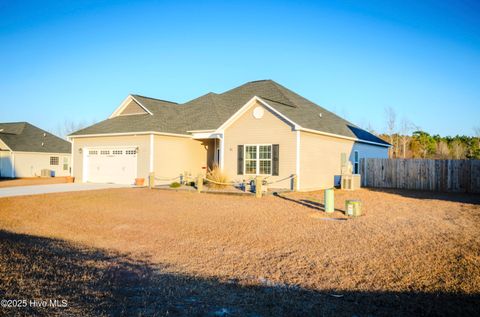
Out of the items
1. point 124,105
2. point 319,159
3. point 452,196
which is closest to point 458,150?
point 452,196

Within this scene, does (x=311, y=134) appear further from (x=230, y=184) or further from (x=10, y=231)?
(x=10, y=231)

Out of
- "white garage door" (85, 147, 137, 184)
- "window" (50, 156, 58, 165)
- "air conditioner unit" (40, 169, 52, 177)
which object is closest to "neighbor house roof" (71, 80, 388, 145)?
"white garage door" (85, 147, 137, 184)

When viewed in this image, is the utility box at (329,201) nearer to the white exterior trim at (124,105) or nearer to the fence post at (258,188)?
the fence post at (258,188)

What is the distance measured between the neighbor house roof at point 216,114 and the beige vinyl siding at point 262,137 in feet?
3.33

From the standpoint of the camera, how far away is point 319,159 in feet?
67.9

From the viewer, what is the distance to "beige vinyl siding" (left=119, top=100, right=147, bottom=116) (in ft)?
89.5

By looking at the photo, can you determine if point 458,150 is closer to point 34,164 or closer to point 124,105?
point 124,105

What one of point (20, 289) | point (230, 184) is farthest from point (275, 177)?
point (20, 289)

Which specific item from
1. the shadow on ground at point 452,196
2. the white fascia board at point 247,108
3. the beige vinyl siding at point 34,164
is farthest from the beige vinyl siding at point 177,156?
the beige vinyl siding at point 34,164

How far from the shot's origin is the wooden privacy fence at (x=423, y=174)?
20062 millimetres

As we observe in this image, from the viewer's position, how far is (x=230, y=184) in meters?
19.6

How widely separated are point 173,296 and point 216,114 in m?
21.2

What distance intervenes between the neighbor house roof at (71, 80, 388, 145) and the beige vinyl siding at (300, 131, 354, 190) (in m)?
0.65

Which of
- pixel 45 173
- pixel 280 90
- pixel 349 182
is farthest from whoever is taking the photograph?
pixel 45 173
